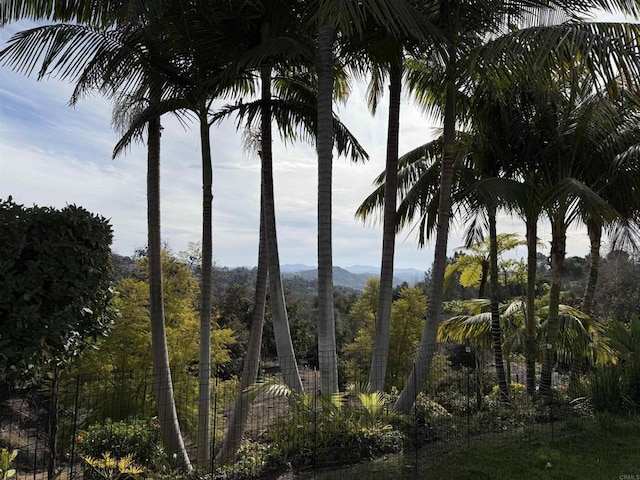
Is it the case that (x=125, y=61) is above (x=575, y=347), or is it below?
above

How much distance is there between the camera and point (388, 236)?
723 cm

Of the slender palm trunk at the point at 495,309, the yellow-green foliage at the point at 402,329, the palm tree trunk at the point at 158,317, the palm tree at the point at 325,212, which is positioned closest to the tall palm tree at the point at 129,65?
the palm tree trunk at the point at 158,317

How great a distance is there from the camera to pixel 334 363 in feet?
19.0

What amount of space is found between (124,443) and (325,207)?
4.99 m

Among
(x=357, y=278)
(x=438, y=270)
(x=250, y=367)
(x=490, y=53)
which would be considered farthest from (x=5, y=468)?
(x=357, y=278)

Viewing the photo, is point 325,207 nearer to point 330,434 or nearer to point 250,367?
point 330,434

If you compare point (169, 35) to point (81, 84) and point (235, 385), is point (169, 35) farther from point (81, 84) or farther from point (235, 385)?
point (235, 385)

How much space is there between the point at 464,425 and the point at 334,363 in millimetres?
2136

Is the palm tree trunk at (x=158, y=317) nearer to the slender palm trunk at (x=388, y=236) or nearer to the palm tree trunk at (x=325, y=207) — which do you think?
the palm tree trunk at (x=325, y=207)

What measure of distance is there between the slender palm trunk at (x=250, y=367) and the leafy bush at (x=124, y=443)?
104 centimetres

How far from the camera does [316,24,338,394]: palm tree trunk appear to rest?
5.80m

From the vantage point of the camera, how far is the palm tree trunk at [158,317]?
673 cm

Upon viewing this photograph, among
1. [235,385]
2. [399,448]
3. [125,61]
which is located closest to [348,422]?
[399,448]

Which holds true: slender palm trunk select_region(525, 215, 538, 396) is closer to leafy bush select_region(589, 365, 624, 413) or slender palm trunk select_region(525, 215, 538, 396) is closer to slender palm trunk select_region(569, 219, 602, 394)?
slender palm trunk select_region(569, 219, 602, 394)
